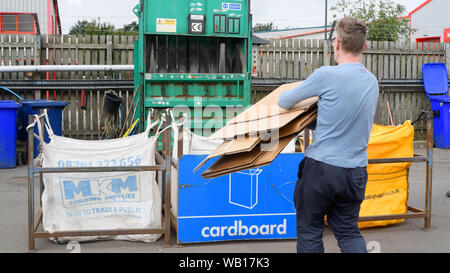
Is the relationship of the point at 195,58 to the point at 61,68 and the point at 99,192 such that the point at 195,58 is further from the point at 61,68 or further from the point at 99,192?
the point at 99,192

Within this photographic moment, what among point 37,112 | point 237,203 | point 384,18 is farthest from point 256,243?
point 384,18

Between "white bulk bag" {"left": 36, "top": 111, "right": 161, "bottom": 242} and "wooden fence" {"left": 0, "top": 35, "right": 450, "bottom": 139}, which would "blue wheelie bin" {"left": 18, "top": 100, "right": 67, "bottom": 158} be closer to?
"wooden fence" {"left": 0, "top": 35, "right": 450, "bottom": 139}

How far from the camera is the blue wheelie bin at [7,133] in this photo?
391 inches

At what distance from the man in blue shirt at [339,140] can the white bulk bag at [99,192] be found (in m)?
2.24

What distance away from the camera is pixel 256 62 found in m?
13.2

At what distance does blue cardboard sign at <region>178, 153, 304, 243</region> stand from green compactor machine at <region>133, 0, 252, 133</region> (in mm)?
3389

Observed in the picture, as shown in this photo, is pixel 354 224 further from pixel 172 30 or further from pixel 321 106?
pixel 172 30

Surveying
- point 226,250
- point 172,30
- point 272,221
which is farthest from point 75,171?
point 172,30

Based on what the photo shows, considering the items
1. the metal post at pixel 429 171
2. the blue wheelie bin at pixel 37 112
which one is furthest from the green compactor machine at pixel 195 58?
the metal post at pixel 429 171

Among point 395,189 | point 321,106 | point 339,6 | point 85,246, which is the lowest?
point 85,246

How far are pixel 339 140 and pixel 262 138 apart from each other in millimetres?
498

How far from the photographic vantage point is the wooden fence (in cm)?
1204

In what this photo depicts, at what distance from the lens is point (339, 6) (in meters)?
29.5

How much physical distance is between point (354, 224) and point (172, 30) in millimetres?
5635
